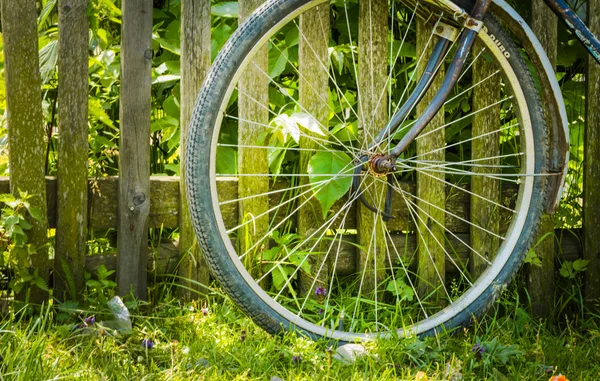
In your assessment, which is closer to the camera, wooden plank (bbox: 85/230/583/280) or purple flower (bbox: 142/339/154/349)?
purple flower (bbox: 142/339/154/349)

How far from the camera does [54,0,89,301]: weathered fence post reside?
2.38 m

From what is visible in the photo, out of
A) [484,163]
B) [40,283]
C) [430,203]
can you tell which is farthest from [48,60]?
[484,163]

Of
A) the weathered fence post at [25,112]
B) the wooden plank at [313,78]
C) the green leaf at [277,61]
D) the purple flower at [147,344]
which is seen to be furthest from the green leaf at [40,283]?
the green leaf at [277,61]

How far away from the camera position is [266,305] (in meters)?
2.27

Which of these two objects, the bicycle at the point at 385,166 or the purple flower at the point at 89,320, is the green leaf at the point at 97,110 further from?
the purple flower at the point at 89,320

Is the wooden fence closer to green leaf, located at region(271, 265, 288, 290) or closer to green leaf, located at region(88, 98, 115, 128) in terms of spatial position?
green leaf, located at region(88, 98, 115, 128)

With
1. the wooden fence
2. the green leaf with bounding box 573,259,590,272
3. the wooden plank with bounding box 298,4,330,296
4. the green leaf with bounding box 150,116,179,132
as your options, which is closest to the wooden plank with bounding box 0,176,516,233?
the wooden fence

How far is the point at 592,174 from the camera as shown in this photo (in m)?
2.79

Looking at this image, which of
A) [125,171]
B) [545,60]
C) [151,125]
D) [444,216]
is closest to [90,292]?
[125,171]

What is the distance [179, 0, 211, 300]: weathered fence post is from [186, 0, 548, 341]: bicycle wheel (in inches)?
5.5

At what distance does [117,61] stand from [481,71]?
132cm

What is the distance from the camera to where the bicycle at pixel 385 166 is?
7.99 feet

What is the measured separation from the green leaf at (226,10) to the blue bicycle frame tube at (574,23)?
106cm

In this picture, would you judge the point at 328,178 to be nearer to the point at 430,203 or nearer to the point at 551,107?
the point at 430,203
